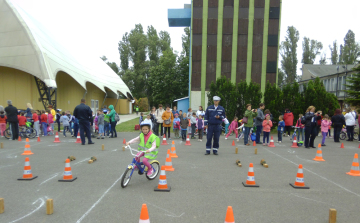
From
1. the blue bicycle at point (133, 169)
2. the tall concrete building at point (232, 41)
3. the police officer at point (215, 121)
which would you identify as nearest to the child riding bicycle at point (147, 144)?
the blue bicycle at point (133, 169)

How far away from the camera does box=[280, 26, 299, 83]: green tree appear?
49.9 metres

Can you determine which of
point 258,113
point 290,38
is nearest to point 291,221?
point 258,113

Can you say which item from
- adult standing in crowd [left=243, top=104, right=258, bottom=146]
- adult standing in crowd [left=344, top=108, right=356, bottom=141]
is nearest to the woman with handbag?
adult standing in crowd [left=243, top=104, right=258, bottom=146]

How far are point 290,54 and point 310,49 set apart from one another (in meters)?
5.75

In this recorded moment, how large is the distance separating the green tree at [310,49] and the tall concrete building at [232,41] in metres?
30.2

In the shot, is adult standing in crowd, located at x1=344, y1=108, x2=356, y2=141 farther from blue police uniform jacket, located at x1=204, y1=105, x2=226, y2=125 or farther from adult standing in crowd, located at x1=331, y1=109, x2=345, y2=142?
blue police uniform jacket, located at x1=204, y1=105, x2=226, y2=125

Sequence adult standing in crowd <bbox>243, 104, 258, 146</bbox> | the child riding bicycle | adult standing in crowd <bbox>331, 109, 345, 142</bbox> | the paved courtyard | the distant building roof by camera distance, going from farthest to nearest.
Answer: the distant building roof
adult standing in crowd <bbox>331, 109, 345, 142</bbox>
adult standing in crowd <bbox>243, 104, 258, 146</bbox>
the child riding bicycle
the paved courtyard

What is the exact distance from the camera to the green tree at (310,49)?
5257 centimetres

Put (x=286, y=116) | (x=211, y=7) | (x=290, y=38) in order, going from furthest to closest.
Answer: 1. (x=290, y=38)
2. (x=211, y=7)
3. (x=286, y=116)

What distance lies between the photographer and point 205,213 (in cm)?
439

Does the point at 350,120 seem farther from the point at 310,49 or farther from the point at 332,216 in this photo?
the point at 310,49

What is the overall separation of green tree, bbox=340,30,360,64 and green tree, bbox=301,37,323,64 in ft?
14.7

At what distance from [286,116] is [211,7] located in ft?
54.1

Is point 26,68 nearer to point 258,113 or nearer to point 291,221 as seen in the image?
point 258,113
